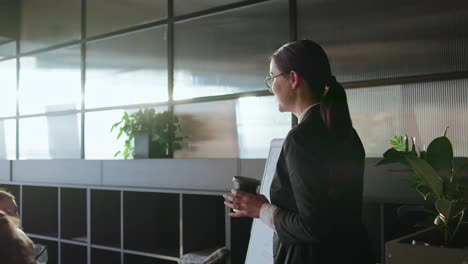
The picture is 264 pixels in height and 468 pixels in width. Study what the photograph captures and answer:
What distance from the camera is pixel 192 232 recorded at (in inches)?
121

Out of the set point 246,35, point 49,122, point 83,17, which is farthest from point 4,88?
point 246,35

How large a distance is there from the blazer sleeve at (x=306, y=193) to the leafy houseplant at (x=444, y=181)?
17.5 inches

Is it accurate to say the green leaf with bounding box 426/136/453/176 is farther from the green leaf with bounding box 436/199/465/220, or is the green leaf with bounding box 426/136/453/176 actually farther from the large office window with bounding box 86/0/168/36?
the large office window with bounding box 86/0/168/36

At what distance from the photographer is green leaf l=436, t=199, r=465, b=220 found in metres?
1.49

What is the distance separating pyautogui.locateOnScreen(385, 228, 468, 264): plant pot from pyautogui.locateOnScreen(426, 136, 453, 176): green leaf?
214mm

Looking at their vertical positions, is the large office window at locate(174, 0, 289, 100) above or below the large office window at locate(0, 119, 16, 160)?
above

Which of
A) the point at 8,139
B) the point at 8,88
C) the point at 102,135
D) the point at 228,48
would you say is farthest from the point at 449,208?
the point at 8,88

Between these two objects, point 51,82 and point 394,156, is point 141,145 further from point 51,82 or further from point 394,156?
point 394,156

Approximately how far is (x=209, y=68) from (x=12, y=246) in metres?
1.97

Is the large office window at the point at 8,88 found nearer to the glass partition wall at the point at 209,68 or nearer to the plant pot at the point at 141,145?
the glass partition wall at the point at 209,68

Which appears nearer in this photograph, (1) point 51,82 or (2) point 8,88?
(1) point 51,82

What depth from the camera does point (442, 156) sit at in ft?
5.01

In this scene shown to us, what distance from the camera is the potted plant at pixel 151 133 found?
3578 millimetres

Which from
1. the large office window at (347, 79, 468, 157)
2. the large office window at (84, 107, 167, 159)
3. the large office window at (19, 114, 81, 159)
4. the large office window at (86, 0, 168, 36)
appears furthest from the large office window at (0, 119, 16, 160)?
the large office window at (347, 79, 468, 157)
